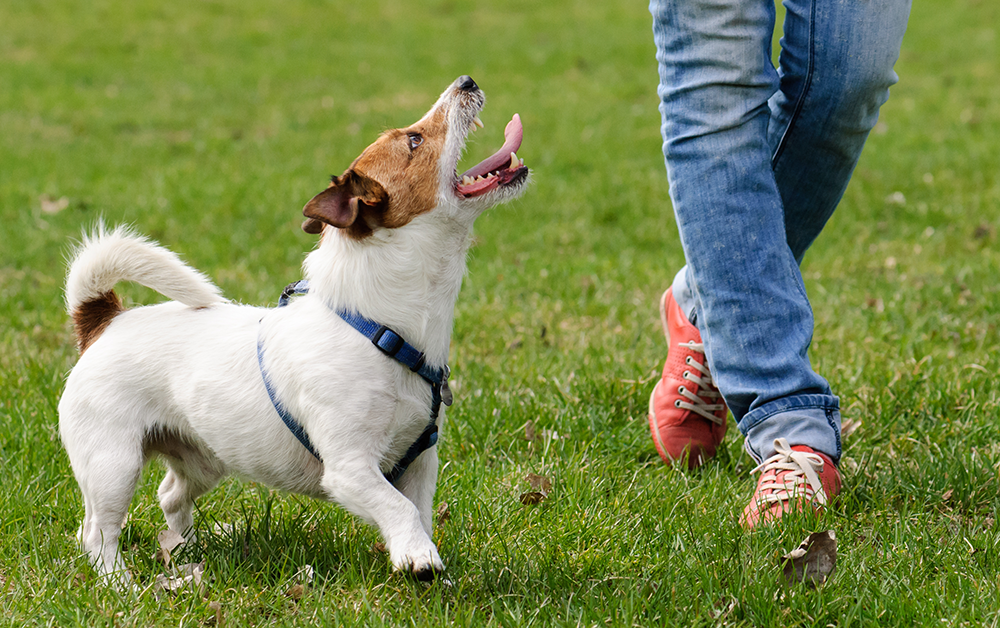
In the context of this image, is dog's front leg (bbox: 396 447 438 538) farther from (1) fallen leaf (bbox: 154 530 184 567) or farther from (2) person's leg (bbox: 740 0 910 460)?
(2) person's leg (bbox: 740 0 910 460)

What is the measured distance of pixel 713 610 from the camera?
2.19m

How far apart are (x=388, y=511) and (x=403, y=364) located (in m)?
0.36

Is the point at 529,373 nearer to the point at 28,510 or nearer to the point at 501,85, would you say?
the point at 28,510

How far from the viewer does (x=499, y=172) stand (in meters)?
2.62

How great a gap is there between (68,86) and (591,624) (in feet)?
38.3

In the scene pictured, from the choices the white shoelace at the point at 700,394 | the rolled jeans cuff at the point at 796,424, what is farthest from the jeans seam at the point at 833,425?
the white shoelace at the point at 700,394

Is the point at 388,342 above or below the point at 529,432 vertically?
above

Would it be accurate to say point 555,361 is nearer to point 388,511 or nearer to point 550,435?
point 550,435

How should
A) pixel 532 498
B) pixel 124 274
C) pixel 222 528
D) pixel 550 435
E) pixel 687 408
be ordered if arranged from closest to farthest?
pixel 222 528
pixel 124 274
pixel 532 498
pixel 687 408
pixel 550 435

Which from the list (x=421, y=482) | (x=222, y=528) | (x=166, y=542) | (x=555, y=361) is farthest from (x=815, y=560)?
(x=555, y=361)

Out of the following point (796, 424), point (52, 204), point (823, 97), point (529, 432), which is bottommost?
point (52, 204)

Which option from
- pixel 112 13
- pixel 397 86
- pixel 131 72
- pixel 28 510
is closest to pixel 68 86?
pixel 131 72

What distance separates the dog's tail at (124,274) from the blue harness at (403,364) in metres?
0.33

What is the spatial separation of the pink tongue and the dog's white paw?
0.99 metres
